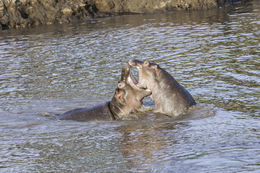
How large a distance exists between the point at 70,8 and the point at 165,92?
58.1 feet

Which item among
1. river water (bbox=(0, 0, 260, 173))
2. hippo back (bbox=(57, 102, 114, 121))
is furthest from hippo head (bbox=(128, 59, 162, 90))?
hippo back (bbox=(57, 102, 114, 121))

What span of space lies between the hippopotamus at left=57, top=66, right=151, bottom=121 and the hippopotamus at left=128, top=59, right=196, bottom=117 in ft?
0.77

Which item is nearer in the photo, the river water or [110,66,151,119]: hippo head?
the river water

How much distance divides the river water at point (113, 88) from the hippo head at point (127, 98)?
14.7 inches

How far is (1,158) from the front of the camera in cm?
684

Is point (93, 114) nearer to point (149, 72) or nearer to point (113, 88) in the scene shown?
point (149, 72)

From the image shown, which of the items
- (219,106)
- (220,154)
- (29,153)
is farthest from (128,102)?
(220,154)

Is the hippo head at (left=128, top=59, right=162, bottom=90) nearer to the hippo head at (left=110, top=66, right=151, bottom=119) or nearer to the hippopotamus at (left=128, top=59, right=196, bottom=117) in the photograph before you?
the hippopotamus at (left=128, top=59, right=196, bottom=117)

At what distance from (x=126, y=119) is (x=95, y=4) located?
1894cm

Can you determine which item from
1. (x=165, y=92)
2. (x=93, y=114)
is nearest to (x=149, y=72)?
(x=165, y=92)

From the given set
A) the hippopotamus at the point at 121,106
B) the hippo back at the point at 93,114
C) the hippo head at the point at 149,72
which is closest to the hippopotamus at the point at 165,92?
the hippo head at the point at 149,72

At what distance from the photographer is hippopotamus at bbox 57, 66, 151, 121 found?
353 inches

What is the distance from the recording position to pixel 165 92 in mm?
8695

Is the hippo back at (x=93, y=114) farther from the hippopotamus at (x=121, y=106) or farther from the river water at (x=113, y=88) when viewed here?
the river water at (x=113, y=88)
